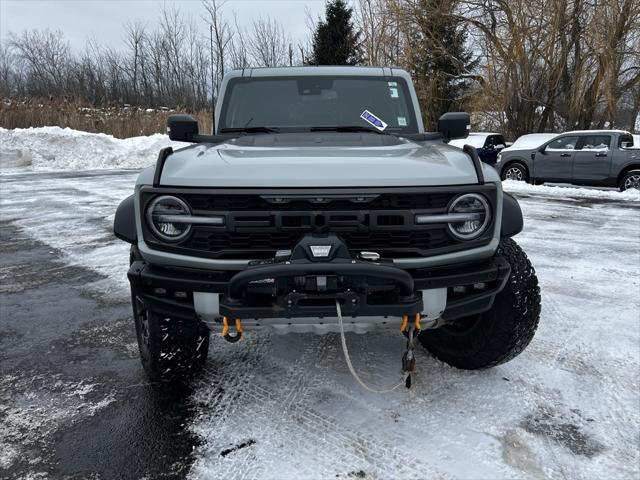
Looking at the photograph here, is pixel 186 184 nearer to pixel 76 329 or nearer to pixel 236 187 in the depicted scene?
pixel 236 187

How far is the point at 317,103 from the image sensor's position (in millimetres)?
3484

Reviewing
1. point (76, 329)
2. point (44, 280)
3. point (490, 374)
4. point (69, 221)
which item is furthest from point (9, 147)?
point (490, 374)

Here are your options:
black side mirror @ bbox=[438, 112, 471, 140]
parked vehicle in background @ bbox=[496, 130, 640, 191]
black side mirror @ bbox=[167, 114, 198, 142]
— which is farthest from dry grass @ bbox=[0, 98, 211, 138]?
black side mirror @ bbox=[438, 112, 471, 140]

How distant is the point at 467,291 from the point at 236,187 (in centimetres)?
114

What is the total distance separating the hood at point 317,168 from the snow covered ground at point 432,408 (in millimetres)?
1147

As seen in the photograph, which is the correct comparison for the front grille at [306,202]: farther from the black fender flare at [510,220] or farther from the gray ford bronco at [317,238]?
the black fender flare at [510,220]

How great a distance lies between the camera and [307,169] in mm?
2088

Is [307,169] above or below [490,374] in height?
above

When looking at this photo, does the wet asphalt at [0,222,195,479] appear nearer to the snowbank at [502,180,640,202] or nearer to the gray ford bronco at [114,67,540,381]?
the gray ford bronco at [114,67,540,381]

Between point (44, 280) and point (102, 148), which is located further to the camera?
point (102, 148)

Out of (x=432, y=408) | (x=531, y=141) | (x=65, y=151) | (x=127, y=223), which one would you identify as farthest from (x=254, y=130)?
(x=65, y=151)

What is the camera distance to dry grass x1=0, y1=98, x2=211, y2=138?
19.6m

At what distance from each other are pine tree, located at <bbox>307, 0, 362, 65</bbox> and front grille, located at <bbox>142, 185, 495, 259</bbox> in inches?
966

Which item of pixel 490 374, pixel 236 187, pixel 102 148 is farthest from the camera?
pixel 102 148
